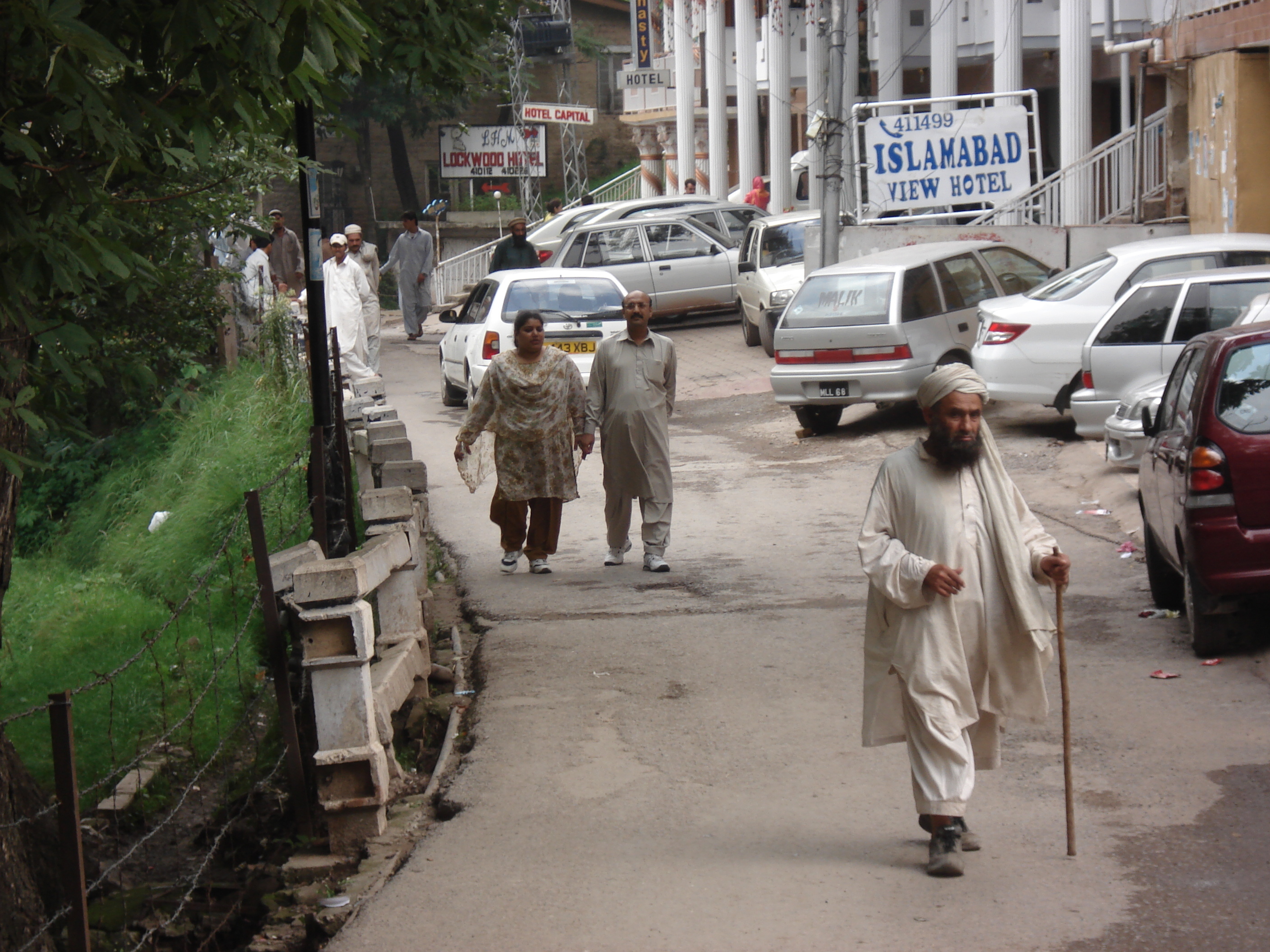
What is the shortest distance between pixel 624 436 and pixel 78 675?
3886 mm

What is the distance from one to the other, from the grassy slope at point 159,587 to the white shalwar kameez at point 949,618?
8.50 feet

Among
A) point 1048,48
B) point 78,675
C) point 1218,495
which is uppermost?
point 1048,48

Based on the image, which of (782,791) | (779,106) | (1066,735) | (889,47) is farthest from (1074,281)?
(779,106)

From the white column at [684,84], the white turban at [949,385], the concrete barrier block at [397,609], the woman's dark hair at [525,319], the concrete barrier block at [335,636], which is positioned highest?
the white column at [684,84]

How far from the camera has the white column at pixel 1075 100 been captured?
65.4 ft

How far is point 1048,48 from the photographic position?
24453 mm

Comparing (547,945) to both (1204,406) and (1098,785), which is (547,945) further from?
(1204,406)

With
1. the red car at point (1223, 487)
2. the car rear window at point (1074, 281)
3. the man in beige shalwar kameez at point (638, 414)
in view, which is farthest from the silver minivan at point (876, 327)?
the red car at point (1223, 487)

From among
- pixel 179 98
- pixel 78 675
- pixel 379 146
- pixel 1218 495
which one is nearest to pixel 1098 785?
pixel 1218 495

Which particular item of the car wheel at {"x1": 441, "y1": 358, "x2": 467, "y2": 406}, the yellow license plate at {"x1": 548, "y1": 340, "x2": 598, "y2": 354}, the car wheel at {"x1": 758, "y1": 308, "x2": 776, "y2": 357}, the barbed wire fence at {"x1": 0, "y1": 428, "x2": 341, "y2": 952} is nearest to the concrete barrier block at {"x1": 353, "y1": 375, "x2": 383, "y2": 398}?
the yellow license plate at {"x1": 548, "y1": 340, "x2": 598, "y2": 354}

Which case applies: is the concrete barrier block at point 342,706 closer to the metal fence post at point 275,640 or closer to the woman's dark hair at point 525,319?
the metal fence post at point 275,640

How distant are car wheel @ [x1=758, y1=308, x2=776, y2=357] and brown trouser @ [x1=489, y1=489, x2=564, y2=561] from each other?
34.9 feet

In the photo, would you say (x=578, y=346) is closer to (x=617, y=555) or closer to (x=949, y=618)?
(x=617, y=555)

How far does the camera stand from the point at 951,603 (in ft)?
15.2
